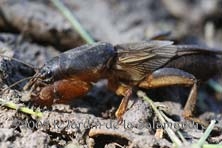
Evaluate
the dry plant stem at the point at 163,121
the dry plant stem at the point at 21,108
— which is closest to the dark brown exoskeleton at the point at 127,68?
the dry plant stem at the point at 163,121

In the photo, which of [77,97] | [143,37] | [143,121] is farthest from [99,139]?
[143,37]

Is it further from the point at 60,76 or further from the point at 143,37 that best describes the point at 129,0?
the point at 60,76

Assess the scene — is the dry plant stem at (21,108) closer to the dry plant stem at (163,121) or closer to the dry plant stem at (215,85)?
the dry plant stem at (163,121)

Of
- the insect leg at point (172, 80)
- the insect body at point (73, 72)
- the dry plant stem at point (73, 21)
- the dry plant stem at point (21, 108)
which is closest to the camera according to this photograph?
the dry plant stem at point (21, 108)

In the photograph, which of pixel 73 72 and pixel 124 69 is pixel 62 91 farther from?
pixel 124 69

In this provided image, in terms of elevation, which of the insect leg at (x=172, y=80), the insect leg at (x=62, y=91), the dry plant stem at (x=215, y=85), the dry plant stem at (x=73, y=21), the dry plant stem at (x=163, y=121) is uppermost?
the dry plant stem at (x=73, y=21)

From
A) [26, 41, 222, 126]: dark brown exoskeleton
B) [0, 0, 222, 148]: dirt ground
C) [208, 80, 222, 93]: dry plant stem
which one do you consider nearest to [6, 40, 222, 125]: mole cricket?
[26, 41, 222, 126]: dark brown exoskeleton

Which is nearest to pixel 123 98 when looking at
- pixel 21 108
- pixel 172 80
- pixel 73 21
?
pixel 172 80
